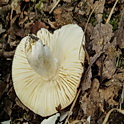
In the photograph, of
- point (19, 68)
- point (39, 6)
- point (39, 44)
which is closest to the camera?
point (39, 44)

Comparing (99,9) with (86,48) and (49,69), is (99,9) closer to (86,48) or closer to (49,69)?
(86,48)

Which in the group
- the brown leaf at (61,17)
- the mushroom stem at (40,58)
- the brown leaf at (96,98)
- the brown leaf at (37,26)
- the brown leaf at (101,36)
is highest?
the brown leaf at (61,17)

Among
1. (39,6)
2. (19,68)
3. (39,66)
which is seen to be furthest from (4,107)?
(39,6)

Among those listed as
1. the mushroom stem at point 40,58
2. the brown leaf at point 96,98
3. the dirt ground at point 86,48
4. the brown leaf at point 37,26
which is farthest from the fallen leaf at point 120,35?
the brown leaf at point 37,26

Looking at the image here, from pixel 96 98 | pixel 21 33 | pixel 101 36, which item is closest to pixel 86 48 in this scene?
pixel 101 36

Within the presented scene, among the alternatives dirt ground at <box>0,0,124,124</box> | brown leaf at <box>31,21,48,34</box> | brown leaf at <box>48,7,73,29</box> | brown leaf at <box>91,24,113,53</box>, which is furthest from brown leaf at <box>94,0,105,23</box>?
brown leaf at <box>31,21,48,34</box>

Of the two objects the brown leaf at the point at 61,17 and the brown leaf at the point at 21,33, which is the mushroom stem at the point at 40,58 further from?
the brown leaf at the point at 21,33

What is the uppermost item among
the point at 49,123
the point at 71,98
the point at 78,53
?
the point at 78,53

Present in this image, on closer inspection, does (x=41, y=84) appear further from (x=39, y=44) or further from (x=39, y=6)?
(x=39, y=6)
